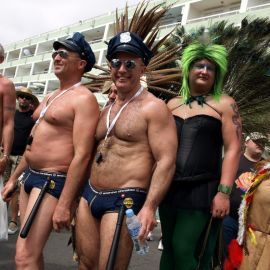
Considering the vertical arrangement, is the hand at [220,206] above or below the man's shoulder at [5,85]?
below

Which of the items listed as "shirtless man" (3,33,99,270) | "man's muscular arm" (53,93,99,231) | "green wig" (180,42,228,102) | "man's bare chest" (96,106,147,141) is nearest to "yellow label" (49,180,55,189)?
"shirtless man" (3,33,99,270)

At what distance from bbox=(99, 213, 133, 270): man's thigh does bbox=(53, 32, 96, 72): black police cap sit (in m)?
1.25

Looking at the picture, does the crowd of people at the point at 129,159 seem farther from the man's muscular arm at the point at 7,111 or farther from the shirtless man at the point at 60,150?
the man's muscular arm at the point at 7,111

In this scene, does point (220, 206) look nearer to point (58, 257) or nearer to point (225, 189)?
point (225, 189)

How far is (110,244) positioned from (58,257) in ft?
8.86

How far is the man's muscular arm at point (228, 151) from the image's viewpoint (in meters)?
2.99

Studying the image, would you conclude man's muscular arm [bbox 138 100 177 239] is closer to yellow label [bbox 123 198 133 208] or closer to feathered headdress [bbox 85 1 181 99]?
yellow label [bbox 123 198 133 208]

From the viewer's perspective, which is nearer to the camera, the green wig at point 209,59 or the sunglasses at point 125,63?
the sunglasses at point 125,63

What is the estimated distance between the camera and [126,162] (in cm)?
267

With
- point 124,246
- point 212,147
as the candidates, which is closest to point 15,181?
point 124,246

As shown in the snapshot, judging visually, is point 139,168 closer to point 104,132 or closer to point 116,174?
point 116,174

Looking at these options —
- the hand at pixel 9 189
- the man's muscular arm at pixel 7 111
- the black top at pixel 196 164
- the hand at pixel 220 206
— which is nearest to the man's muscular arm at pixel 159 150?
the black top at pixel 196 164

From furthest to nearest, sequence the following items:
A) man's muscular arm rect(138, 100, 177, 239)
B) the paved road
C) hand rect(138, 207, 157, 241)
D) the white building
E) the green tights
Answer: the white building → the paved road → the green tights → man's muscular arm rect(138, 100, 177, 239) → hand rect(138, 207, 157, 241)

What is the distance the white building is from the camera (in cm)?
2620
